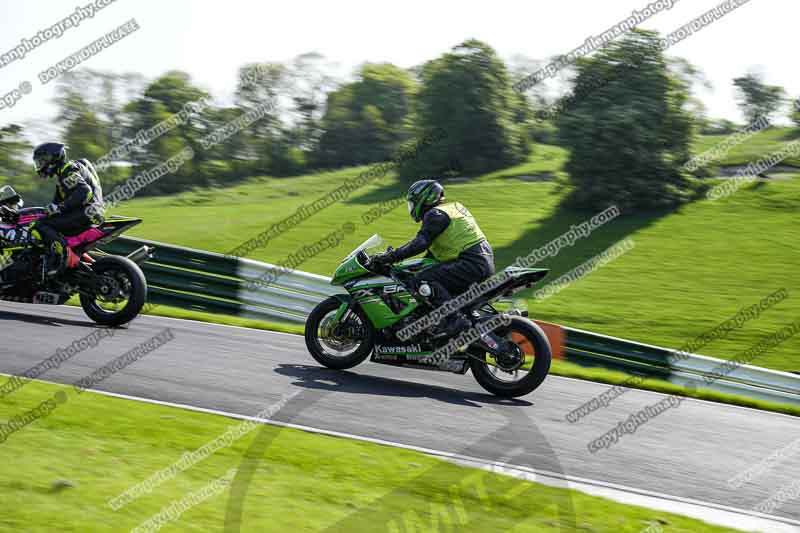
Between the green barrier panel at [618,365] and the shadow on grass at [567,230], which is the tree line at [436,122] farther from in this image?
the green barrier panel at [618,365]

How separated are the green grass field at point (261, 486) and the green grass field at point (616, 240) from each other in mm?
13181

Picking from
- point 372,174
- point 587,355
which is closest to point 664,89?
point 372,174

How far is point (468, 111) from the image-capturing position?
32.1 metres

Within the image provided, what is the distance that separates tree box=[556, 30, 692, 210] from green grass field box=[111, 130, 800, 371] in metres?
0.74

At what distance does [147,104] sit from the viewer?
40.4 m

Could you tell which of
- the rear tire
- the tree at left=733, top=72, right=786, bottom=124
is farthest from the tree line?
the rear tire

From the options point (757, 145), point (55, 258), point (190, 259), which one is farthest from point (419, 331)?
point (757, 145)

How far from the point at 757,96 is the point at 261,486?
99.1 feet

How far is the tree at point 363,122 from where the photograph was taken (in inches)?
1585

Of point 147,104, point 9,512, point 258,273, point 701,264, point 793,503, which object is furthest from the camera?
point 147,104

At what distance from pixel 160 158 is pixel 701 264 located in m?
24.0

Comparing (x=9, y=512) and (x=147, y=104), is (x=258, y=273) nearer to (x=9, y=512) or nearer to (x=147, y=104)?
(x=9, y=512)

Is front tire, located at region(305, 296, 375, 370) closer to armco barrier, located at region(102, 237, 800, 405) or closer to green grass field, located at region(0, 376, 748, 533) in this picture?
green grass field, located at region(0, 376, 748, 533)

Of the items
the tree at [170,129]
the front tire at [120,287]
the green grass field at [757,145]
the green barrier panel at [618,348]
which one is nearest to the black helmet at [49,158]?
the front tire at [120,287]
